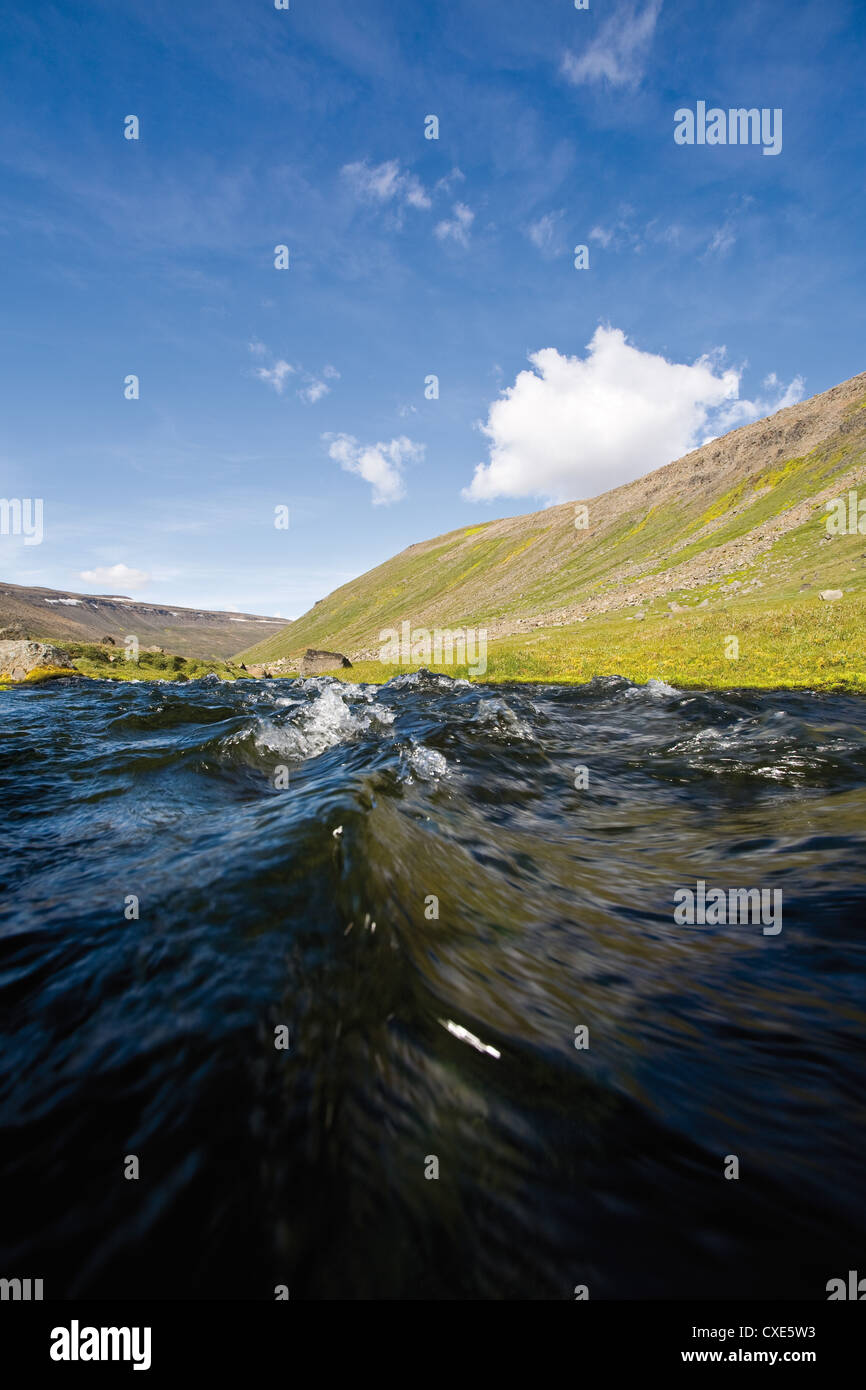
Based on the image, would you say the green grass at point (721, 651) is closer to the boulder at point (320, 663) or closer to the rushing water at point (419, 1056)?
the rushing water at point (419, 1056)

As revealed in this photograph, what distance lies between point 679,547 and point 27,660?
101 metres

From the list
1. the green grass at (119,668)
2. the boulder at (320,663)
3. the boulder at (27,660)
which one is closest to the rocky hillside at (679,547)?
the boulder at (320,663)

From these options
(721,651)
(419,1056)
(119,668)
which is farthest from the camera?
(119,668)

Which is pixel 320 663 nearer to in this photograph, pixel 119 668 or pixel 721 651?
pixel 119 668

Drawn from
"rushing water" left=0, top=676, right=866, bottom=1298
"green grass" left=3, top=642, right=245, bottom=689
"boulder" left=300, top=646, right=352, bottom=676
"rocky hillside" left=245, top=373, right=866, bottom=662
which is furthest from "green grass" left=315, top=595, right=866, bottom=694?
"boulder" left=300, top=646, right=352, bottom=676

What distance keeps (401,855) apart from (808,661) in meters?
26.9

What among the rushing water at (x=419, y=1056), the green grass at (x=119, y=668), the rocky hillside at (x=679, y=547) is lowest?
the rushing water at (x=419, y=1056)

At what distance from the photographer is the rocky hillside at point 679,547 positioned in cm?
5506

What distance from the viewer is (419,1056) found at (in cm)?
374

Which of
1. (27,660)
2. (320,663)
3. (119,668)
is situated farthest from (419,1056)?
(320,663)

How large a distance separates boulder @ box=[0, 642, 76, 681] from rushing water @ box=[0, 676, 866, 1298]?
112ft

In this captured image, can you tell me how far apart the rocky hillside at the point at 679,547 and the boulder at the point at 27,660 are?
4583 cm

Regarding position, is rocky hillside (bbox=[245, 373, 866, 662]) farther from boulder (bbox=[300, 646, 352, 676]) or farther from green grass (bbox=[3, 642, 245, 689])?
green grass (bbox=[3, 642, 245, 689])
